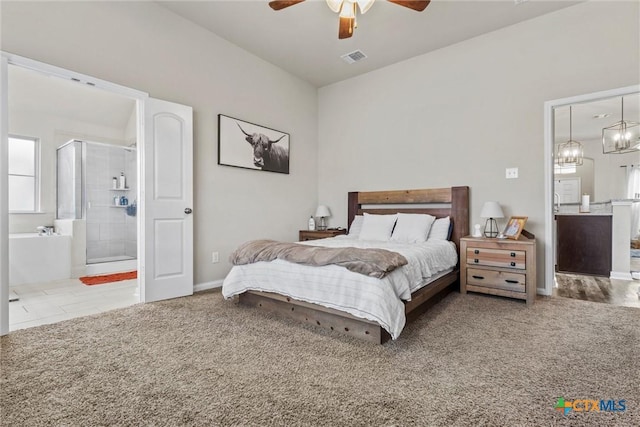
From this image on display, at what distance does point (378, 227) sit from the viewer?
397 centimetres

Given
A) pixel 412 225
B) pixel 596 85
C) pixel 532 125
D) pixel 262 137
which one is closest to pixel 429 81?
pixel 532 125

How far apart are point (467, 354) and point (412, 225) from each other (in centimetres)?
199

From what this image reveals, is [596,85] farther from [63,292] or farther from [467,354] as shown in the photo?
[63,292]

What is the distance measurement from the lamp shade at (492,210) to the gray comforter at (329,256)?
166cm

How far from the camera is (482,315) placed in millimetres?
2682

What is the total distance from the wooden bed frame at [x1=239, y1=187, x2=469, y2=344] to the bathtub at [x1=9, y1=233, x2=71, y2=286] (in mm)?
3206

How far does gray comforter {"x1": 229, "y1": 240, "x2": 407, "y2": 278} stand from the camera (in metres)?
2.10

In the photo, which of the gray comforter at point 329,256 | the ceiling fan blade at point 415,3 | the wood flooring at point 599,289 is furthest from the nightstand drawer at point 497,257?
the ceiling fan blade at point 415,3

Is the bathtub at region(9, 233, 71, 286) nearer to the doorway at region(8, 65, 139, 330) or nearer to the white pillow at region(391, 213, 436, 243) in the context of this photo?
the doorway at region(8, 65, 139, 330)

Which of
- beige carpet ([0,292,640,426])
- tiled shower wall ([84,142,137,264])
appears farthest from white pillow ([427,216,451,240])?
tiled shower wall ([84,142,137,264])

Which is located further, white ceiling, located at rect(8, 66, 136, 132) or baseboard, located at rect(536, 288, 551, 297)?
white ceiling, located at rect(8, 66, 136, 132)

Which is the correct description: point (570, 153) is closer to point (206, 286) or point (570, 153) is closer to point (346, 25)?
point (346, 25)

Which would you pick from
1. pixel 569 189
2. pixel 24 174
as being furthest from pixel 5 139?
pixel 569 189

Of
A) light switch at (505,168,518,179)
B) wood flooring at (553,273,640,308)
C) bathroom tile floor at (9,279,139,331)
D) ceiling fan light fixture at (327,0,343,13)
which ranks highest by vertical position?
ceiling fan light fixture at (327,0,343,13)
